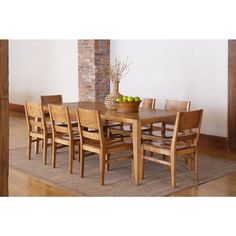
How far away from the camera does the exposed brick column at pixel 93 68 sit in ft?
25.8

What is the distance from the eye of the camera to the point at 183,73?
6934 millimetres

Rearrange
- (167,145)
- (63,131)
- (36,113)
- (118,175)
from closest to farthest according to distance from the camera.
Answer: (167,145) < (118,175) < (63,131) < (36,113)

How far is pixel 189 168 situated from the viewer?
5.31 meters

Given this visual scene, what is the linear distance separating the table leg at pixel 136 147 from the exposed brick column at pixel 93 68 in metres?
3.43

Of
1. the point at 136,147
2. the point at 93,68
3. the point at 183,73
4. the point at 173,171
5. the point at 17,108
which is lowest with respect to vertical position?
the point at 173,171

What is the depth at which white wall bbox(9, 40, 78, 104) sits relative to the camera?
29.2ft

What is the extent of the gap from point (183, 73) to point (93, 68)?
174 centimetres

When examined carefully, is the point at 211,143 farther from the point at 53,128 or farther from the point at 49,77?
the point at 49,77

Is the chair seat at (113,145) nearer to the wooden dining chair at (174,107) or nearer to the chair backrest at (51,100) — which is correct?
the wooden dining chair at (174,107)

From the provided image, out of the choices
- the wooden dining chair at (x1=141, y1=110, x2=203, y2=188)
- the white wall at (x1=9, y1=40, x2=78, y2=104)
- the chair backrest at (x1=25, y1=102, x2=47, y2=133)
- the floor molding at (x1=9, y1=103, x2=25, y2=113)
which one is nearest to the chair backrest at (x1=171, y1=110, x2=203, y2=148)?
the wooden dining chair at (x1=141, y1=110, x2=203, y2=188)

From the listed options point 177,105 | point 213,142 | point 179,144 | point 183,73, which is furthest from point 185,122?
point 183,73

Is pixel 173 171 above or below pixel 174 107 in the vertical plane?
below

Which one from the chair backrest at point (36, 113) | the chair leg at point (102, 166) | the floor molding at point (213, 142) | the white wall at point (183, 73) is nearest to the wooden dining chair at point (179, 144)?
the chair leg at point (102, 166)

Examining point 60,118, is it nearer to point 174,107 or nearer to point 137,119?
point 137,119
